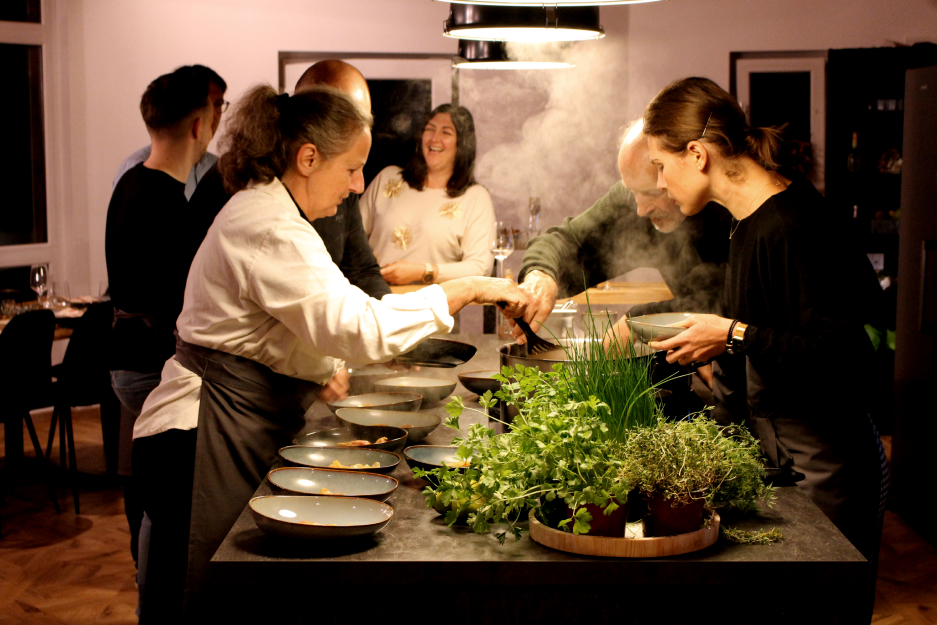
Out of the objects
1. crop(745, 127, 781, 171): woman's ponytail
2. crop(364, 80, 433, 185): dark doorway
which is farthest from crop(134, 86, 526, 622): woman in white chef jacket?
crop(364, 80, 433, 185): dark doorway

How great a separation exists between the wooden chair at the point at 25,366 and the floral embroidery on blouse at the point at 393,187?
1.85 metres

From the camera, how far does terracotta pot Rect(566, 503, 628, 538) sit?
4.51ft

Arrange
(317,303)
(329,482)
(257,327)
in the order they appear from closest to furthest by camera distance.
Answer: (329,482)
(317,303)
(257,327)

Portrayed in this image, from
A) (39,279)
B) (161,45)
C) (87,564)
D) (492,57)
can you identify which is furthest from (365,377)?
(161,45)

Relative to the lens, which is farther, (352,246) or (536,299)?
(352,246)

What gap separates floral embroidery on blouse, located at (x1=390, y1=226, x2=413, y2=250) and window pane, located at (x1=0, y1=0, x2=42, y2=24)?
3304 mm

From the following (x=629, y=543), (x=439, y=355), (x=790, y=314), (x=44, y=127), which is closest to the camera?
(x=629, y=543)

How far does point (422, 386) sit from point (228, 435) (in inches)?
24.0

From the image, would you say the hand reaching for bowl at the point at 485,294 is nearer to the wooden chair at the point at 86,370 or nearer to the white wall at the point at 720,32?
the wooden chair at the point at 86,370

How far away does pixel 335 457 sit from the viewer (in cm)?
183

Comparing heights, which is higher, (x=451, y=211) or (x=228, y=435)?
(x=451, y=211)

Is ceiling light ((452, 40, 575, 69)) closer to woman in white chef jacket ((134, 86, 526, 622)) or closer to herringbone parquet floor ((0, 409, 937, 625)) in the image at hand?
woman in white chef jacket ((134, 86, 526, 622))

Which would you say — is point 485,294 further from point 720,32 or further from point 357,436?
point 720,32

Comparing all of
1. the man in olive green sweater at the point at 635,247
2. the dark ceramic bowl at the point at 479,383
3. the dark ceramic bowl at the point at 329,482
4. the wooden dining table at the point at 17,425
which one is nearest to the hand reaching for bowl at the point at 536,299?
the man in olive green sweater at the point at 635,247
